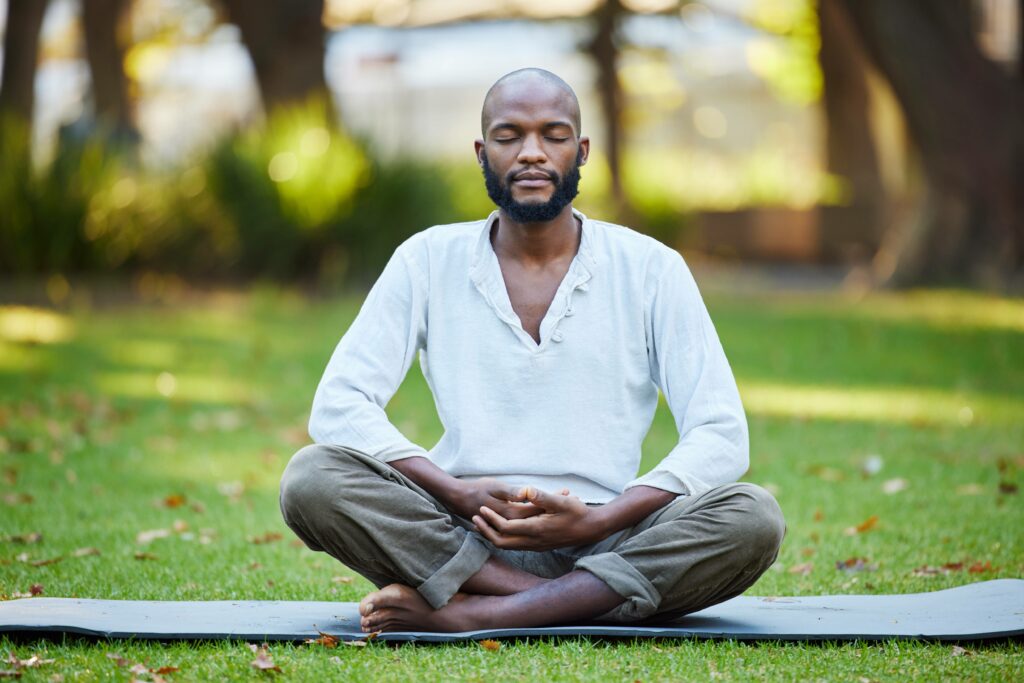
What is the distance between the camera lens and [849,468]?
717 centimetres

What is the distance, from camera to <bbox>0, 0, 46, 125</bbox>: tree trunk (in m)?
16.0

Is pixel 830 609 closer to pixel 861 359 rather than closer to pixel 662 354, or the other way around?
pixel 662 354

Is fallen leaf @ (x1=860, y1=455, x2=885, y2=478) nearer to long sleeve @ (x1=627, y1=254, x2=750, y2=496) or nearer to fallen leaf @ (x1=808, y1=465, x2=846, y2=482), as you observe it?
fallen leaf @ (x1=808, y1=465, x2=846, y2=482)

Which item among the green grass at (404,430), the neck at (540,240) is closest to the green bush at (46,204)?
the green grass at (404,430)

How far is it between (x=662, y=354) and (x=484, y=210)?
46.5 feet

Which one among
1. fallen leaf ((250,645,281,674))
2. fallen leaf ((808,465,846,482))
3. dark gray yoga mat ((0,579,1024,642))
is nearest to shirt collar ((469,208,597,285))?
dark gray yoga mat ((0,579,1024,642))

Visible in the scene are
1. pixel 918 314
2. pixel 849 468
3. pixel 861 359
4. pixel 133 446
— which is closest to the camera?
pixel 849 468

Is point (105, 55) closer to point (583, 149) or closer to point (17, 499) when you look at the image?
point (17, 499)

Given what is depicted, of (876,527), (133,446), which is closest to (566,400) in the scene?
(876,527)

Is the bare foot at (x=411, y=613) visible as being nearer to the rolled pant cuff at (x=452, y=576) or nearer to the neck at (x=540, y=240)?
the rolled pant cuff at (x=452, y=576)

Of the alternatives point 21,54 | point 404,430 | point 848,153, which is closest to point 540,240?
point 404,430

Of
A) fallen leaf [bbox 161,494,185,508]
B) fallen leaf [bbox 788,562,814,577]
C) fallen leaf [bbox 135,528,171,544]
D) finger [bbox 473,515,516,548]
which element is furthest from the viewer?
fallen leaf [bbox 161,494,185,508]

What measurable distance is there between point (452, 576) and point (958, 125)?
11966mm

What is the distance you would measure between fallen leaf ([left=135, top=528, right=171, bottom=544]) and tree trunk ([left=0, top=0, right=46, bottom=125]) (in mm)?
11264
